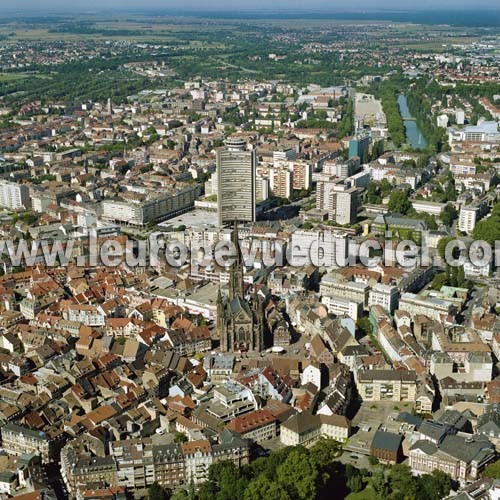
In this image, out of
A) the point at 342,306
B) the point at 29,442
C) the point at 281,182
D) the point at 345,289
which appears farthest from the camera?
the point at 281,182

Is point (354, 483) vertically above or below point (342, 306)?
below

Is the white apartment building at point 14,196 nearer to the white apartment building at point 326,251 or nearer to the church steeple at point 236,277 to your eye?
the white apartment building at point 326,251

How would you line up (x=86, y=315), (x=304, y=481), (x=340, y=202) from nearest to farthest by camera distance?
(x=304, y=481)
(x=86, y=315)
(x=340, y=202)

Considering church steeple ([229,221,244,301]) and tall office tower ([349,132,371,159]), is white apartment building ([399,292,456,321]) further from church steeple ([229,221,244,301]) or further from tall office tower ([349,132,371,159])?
tall office tower ([349,132,371,159])

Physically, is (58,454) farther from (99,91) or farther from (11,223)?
(99,91)

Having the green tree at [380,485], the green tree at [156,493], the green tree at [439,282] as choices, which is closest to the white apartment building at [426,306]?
the green tree at [439,282]

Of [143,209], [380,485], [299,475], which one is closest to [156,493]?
[299,475]

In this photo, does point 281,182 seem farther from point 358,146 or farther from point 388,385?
point 388,385

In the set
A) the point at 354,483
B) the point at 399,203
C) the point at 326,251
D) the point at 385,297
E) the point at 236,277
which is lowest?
the point at 354,483
